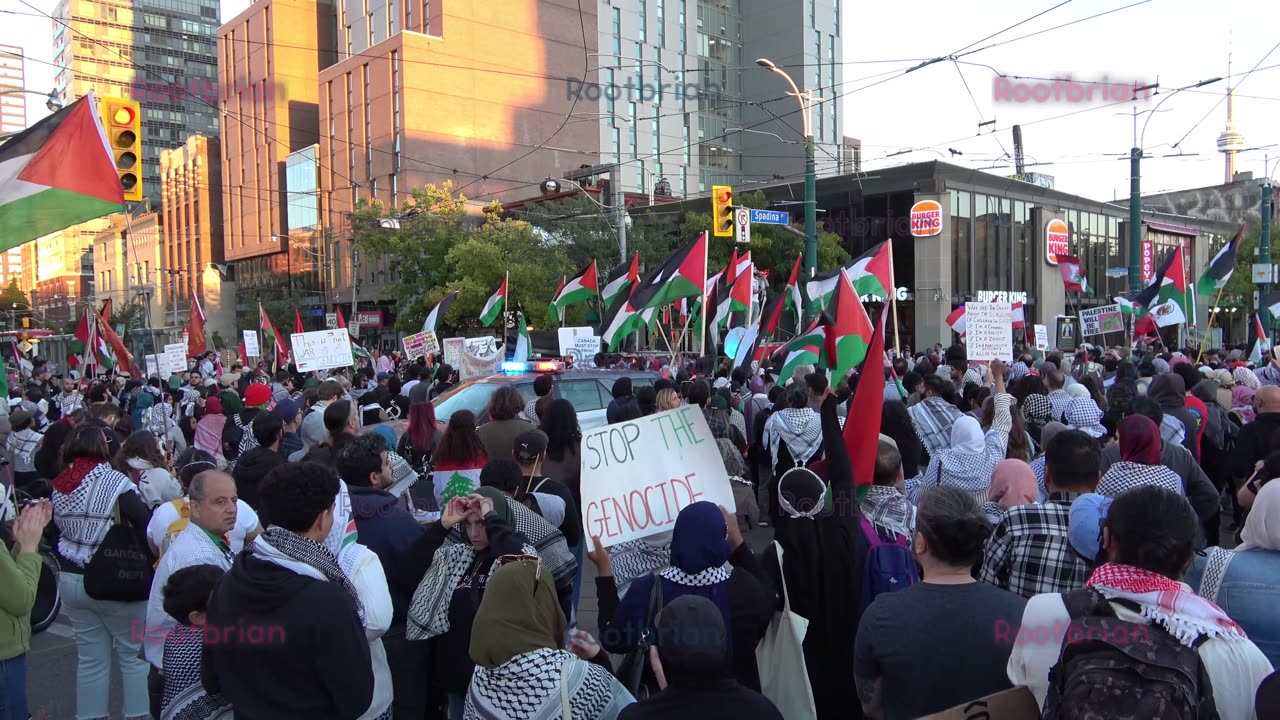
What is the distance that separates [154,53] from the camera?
97.1 m

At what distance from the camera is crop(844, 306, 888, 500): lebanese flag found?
4402mm

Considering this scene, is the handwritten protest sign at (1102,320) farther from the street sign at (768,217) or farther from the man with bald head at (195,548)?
the man with bald head at (195,548)

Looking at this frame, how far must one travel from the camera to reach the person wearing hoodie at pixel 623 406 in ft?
26.6

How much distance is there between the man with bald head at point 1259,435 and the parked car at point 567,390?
559cm

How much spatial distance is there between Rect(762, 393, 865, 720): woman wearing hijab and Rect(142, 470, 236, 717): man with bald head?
2.37 metres

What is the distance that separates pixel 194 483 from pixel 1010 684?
11.1 ft

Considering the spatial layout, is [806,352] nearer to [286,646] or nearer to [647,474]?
[647,474]

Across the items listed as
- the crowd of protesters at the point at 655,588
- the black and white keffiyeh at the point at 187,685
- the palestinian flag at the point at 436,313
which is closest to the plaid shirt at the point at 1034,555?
the crowd of protesters at the point at 655,588

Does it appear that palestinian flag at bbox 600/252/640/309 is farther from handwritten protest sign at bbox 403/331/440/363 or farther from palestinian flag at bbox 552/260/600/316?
handwritten protest sign at bbox 403/331/440/363

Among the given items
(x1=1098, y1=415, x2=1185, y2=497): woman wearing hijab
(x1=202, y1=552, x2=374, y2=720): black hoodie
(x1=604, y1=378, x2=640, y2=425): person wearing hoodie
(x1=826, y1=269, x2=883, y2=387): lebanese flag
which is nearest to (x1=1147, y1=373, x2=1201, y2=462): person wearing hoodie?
(x1=826, y1=269, x2=883, y2=387): lebanese flag

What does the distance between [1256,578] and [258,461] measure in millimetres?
5312

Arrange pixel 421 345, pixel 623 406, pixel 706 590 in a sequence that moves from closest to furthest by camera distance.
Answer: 1. pixel 706 590
2. pixel 623 406
3. pixel 421 345

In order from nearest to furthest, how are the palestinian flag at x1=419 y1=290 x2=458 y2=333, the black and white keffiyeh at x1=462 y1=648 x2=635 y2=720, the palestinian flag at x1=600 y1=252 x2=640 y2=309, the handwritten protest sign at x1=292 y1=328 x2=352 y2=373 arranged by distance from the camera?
the black and white keffiyeh at x1=462 y1=648 x2=635 y2=720, the handwritten protest sign at x1=292 y1=328 x2=352 y2=373, the palestinian flag at x1=600 y1=252 x2=640 y2=309, the palestinian flag at x1=419 y1=290 x2=458 y2=333

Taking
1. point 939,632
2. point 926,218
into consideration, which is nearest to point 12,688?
point 939,632
